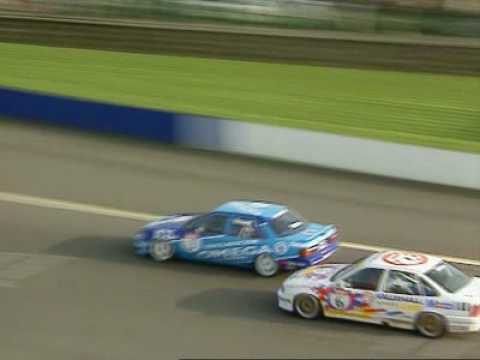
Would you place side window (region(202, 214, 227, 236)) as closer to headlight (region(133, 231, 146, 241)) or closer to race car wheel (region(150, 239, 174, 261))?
race car wheel (region(150, 239, 174, 261))

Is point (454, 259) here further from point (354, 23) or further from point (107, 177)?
point (354, 23)

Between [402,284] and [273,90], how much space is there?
19862 millimetres

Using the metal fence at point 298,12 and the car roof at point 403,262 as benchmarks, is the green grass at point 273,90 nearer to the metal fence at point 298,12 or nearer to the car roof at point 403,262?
the metal fence at point 298,12

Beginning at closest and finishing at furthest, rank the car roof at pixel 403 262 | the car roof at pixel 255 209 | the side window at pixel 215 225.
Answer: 1. the car roof at pixel 403 262
2. the car roof at pixel 255 209
3. the side window at pixel 215 225

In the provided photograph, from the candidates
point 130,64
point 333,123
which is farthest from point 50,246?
point 130,64

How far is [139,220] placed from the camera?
64.7ft

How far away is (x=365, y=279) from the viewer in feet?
45.8

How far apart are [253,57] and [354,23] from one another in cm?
443

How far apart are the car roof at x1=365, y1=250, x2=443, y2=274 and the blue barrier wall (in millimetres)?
12181

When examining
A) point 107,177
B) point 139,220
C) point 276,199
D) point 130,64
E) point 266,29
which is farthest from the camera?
point 266,29

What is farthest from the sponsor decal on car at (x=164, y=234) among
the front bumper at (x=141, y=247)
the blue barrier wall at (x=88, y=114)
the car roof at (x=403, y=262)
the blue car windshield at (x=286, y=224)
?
the blue barrier wall at (x=88, y=114)

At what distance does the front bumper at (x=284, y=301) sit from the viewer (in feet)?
47.3

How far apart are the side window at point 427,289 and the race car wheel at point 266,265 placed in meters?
3.06

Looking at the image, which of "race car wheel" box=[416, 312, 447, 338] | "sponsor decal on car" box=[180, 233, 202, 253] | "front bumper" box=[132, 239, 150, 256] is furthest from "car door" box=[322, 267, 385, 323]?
"front bumper" box=[132, 239, 150, 256]
